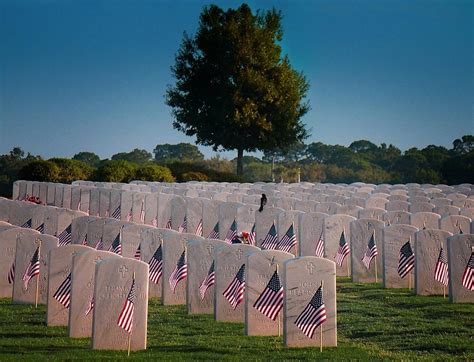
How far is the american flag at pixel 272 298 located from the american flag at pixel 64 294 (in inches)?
110

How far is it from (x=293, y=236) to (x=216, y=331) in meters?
6.32

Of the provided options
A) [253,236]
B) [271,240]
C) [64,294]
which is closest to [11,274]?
[64,294]

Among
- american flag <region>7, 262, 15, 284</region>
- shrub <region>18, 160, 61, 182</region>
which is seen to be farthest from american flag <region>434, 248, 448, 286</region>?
shrub <region>18, 160, 61, 182</region>

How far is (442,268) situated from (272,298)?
4.36 m

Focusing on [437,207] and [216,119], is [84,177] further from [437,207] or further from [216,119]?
[437,207]

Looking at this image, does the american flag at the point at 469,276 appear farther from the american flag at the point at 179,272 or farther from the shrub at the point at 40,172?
the shrub at the point at 40,172

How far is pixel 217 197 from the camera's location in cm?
2330

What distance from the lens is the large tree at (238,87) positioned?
4728 centimetres

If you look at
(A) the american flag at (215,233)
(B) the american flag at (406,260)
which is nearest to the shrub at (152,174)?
(A) the american flag at (215,233)

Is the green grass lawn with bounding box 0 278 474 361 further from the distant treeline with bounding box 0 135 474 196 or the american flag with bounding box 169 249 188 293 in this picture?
the distant treeline with bounding box 0 135 474 196

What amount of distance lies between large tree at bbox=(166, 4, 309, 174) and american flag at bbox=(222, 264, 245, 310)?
35.8 meters

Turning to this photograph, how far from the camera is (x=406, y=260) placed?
535 inches

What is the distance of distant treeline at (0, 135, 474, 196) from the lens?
39750 mm

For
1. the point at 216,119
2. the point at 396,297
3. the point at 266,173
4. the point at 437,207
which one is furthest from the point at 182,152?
the point at 396,297
